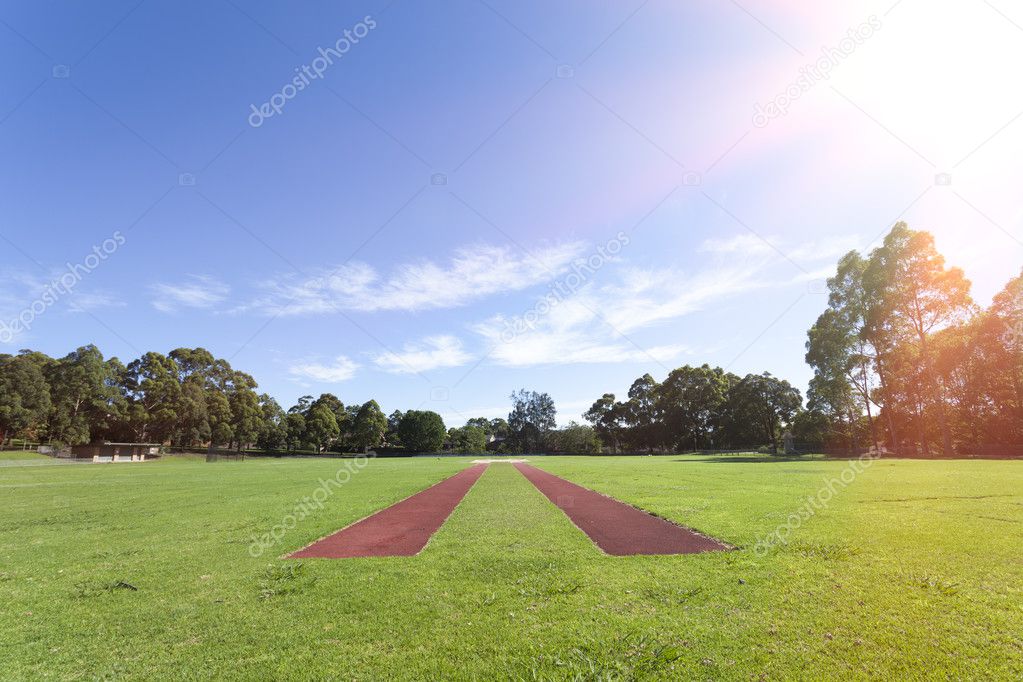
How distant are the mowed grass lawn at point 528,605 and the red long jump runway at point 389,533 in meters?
0.64

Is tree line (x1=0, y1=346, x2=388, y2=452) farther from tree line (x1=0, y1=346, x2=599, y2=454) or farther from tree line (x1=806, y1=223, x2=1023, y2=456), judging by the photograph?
tree line (x1=806, y1=223, x2=1023, y2=456)

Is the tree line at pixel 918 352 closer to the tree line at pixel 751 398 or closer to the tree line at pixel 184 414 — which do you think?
the tree line at pixel 751 398

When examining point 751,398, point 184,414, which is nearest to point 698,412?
point 751,398

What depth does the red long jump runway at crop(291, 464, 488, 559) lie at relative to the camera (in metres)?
9.70

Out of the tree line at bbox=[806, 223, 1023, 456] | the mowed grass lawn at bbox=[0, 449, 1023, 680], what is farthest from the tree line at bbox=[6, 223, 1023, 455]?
the mowed grass lawn at bbox=[0, 449, 1023, 680]

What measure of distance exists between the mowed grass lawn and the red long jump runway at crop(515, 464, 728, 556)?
0.54m

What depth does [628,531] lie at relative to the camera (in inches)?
440

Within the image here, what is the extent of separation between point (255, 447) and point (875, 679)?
142781 millimetres

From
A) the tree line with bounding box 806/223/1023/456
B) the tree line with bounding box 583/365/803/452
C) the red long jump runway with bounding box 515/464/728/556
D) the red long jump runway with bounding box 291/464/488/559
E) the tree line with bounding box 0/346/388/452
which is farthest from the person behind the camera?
the tree line with bounding box 583/365/803/452

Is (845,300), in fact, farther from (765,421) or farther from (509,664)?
(509,664)

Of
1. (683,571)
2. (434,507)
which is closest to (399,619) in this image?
(683,571)

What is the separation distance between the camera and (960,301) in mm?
49750

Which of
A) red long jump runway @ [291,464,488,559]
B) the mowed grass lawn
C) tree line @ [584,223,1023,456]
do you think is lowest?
red long jump runway @ [291,464,488,559]

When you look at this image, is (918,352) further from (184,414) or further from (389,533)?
(184,414)
